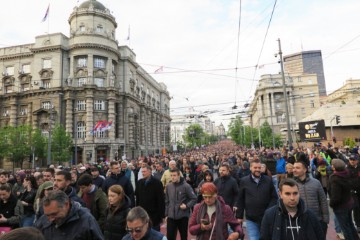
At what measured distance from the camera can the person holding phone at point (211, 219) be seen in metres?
3.85

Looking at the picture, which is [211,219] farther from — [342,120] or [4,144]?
[342,120]

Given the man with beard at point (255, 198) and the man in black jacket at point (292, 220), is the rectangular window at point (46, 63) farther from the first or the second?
the man in black jacket at point (292, 220)

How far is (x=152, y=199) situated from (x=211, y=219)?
2375 millimetres

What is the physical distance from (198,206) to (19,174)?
349 inches

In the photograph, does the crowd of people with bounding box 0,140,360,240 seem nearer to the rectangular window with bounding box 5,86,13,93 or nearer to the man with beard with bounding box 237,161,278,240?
the man with beard with bounding box 237,161,278,240

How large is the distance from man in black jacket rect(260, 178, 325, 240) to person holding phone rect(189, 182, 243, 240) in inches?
31.1

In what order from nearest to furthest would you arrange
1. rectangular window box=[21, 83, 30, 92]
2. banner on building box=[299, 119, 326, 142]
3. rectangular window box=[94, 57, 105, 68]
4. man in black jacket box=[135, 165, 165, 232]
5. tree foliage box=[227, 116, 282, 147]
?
man in black jacket box=[135, 165, 165, 232]
banner on building box=[299, 119, 326, 142]
rectangular window box=[94, 57, 105, 68]
rectangular window box=[21, 83, 30, 92]
tree foliage box=[227, 116, 282, 147]

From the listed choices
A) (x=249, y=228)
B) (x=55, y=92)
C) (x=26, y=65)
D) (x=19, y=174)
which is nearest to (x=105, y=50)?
(x=55, y=92)

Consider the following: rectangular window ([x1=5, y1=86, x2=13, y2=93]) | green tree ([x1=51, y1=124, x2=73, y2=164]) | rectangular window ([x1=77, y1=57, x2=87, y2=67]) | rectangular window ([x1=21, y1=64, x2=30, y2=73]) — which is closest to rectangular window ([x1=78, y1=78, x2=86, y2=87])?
rectangular window ([x1=77, y1=57, x2=87, y2=67])

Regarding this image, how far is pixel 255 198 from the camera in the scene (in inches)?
199

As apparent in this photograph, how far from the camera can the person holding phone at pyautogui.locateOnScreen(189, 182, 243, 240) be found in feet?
12.6

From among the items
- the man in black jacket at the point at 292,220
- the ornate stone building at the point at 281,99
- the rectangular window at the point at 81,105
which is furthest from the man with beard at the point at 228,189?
the ornate stone building at the point at 281,99

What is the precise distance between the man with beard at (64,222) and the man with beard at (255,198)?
300 cm

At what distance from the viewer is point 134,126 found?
56125mm
